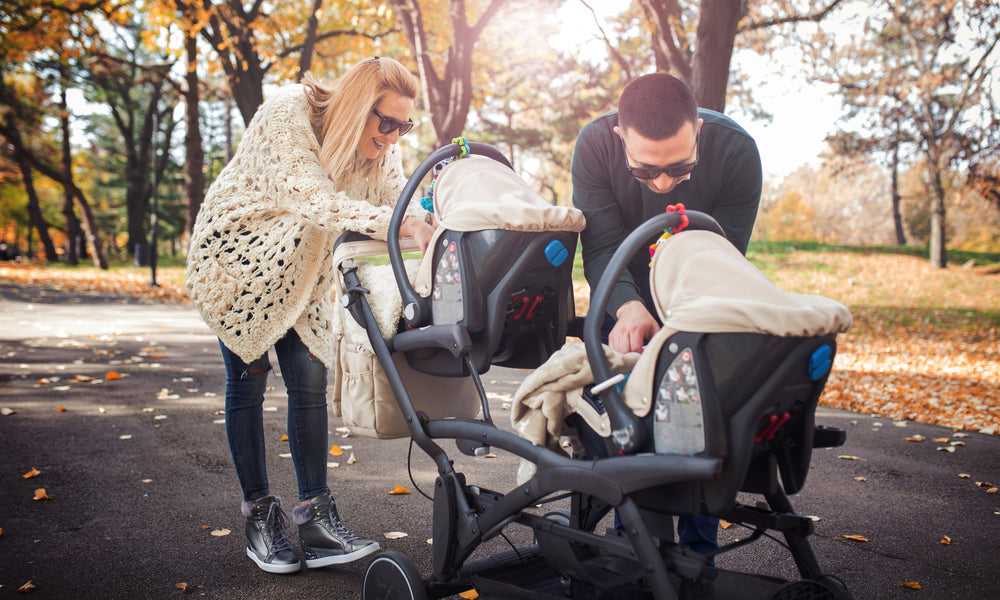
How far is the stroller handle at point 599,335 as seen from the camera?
1.71m

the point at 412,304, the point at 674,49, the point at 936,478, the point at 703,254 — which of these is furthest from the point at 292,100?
the point at 674,49

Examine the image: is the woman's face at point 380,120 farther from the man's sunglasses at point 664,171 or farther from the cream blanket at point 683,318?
the cream blanket at point 683,318

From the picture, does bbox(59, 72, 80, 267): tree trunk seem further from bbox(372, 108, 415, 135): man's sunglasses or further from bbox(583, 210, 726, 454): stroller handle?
bbox(583, 210, 726, 454): stroller handle

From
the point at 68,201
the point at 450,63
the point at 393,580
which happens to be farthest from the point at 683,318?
the point at 68,201

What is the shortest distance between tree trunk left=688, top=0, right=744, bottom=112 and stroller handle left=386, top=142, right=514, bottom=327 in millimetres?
6013

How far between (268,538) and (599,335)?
6.27ft

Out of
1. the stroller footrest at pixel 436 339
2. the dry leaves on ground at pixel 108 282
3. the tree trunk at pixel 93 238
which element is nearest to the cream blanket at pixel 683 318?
the stroller footrest at pixel 436 339

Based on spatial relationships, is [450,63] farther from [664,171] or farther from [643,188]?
[664,171]

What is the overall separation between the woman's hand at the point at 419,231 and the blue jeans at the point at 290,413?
2.76 feet

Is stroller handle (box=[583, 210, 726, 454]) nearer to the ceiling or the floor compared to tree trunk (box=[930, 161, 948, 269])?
nearer to the floor

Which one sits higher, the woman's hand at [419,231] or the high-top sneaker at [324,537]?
the woman's hand at [419,231]

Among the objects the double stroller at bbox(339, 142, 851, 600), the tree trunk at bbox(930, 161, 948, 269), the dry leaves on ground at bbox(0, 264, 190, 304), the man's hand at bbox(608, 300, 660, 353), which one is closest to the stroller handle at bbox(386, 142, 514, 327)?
the double stroller at bbox(339, 142, 851, 600)

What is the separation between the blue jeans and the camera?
9.62 ft

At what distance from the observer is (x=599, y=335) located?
1.74 metres
